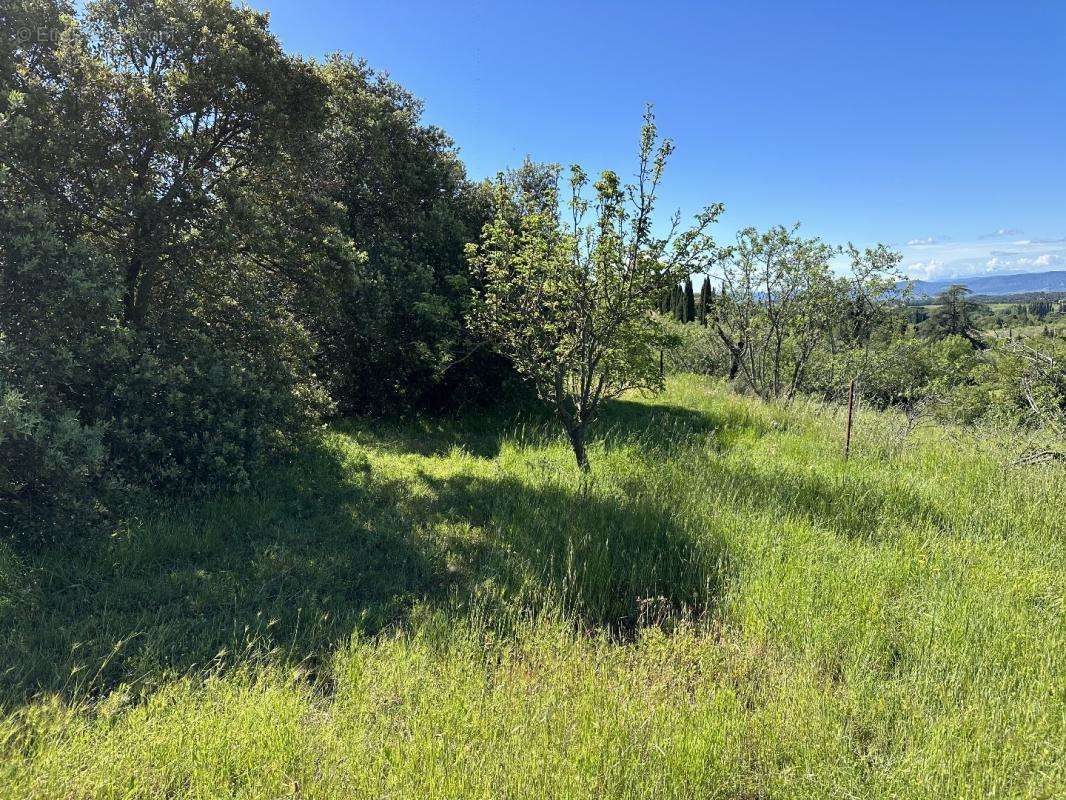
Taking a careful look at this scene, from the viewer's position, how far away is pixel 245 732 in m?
2.24

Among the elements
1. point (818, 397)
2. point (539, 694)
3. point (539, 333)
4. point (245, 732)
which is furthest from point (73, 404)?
point (818, 397)

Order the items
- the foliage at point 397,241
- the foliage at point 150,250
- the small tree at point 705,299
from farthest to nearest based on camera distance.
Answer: the small tree at point 705,299, the foliage at point 397,241, the foliage at point 150,250

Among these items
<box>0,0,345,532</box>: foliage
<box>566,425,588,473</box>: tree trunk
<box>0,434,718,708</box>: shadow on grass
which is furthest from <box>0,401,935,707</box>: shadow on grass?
<box>0,0,345,532</box>: foliage

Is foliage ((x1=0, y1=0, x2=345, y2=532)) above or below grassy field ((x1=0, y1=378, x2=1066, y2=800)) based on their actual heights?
above

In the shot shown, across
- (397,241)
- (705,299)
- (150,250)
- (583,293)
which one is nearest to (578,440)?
(583,293)

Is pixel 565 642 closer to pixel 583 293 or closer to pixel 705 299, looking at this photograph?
pixel 583 293

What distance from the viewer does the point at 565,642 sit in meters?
2.92

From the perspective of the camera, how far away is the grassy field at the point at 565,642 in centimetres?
206

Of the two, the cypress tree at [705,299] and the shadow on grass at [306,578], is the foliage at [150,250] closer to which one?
the shadow on grass at [306,578]

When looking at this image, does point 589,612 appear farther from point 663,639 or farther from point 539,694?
point 539,694

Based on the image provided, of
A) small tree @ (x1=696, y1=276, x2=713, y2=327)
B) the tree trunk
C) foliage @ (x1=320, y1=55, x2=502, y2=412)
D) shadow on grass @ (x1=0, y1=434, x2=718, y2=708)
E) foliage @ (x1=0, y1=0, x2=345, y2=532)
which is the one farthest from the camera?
small tree @ (x1=696, y1=276, x2=713, y2=327)

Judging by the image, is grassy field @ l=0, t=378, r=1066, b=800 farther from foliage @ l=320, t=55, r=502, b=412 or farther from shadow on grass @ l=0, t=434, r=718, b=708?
foliage @ l=320, t=55, r=502, b=412

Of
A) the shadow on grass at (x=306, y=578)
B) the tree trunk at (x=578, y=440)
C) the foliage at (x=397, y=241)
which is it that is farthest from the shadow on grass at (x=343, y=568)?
the foliage at (x=397, y=241)

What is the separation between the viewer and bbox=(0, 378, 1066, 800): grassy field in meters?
2.06
